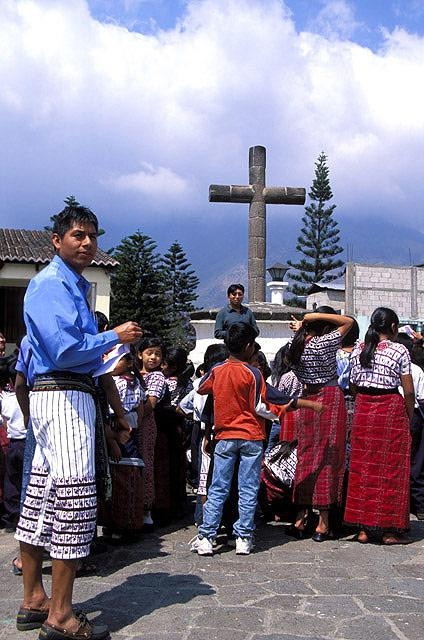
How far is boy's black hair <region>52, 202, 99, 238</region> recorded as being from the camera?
10.8 feet

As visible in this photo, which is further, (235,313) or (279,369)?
(235,313)

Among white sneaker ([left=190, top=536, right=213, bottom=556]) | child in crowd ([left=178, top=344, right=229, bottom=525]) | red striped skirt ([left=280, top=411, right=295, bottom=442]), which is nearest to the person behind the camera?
white sneaker ([left=190, top=536, right=213, bottom=556])

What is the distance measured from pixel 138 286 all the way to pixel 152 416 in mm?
27193

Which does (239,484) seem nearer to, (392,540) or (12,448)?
(392,540)

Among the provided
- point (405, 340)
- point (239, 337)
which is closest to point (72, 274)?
point (239, 337)

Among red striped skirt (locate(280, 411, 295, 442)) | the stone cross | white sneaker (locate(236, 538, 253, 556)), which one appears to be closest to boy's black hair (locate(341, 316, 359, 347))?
red striped skirt (locate(280, 411, 295, 442))

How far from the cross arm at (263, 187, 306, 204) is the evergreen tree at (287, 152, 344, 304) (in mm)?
25874

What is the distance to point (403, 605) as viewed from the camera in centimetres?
364

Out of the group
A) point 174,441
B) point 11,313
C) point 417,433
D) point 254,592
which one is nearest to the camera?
point 254,592

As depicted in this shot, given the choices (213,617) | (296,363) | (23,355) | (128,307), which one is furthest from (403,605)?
(128,307)

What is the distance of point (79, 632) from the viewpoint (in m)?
3.02

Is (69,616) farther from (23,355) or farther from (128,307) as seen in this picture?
(128,307)

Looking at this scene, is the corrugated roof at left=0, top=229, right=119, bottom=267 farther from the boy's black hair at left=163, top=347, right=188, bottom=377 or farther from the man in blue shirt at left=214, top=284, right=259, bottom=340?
the boy's black hair at left=163, top=347, right=188, bottom=377

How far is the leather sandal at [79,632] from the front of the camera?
2.97m
